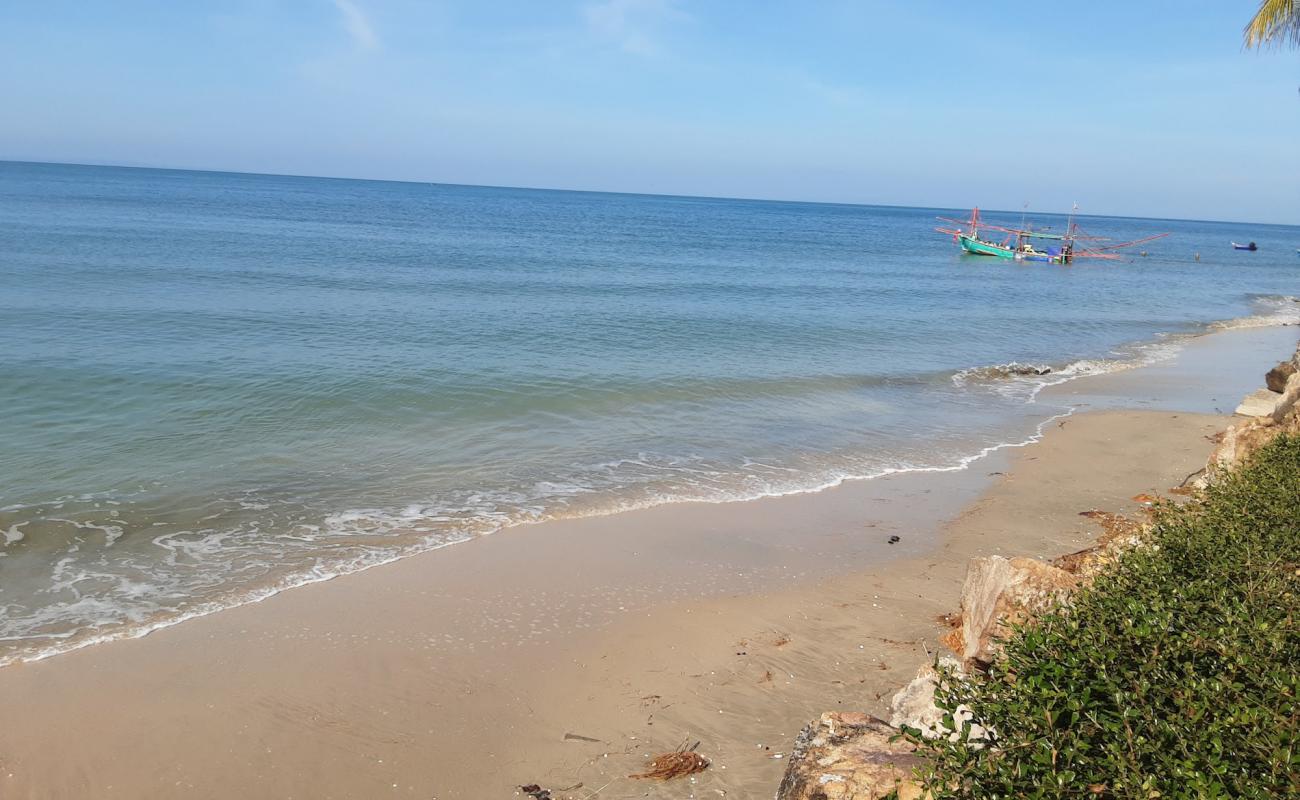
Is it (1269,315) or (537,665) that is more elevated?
(1269,315)

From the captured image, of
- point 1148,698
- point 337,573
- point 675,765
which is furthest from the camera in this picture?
point 337,573

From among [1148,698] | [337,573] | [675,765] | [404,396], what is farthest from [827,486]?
[1148,698]

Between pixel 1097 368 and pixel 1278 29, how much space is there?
10305mm

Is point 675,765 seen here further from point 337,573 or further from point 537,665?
point 337,573

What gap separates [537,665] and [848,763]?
14.4 ft

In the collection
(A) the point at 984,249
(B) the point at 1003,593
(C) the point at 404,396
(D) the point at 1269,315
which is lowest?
(C) the point at 404,396

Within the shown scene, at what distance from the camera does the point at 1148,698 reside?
3.59 meters

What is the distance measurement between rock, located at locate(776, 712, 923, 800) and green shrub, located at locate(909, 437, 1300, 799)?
0.98 ft

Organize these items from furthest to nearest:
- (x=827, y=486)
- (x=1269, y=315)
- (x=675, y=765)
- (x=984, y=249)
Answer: (x=984, y=249)
(x=1269, y=315)
(x=827, y=486)
(x=675, y=765)

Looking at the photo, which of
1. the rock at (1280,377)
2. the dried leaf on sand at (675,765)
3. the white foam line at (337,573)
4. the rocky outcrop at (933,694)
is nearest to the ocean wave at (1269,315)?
the rock at (1280,377)

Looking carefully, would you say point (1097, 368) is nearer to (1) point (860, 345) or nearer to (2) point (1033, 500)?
(1) point (860, 345)

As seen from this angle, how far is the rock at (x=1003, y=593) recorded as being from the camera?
6156mm

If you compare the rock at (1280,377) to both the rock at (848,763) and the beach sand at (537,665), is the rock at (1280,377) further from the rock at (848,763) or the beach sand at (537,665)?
the rock at (848,763)

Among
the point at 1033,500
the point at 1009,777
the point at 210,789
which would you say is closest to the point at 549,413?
the point at 1033,500
